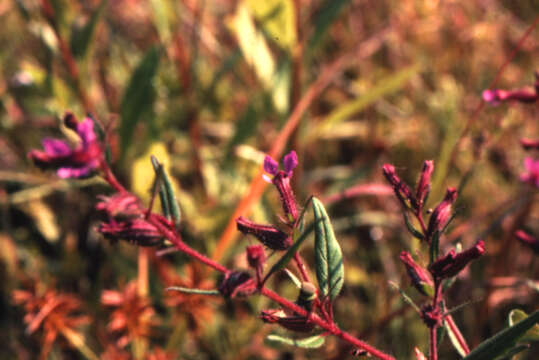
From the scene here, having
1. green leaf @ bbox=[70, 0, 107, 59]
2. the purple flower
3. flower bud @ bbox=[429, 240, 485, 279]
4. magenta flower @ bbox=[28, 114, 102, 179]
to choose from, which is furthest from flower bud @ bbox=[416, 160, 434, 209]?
green leaf @ bbox=[70, 0, 107, 59]

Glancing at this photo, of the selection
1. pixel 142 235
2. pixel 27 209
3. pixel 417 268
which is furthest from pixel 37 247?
pixel 417 268

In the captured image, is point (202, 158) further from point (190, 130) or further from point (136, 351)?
point (136, 351)

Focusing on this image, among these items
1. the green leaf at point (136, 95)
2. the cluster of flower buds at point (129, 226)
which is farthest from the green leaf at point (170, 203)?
the green leaf at point (136, 95)

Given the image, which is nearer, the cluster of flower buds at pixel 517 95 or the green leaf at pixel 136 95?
the cluster of flower buds at pixel 517 95

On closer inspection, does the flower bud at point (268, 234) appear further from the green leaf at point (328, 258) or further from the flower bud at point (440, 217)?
the flower bud at point (440, 217)

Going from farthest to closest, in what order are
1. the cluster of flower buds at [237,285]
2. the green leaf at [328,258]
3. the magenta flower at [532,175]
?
the magenta flower at [532,175] < the green leaf at [328,258] < the cluster of flower buds at [237,285]

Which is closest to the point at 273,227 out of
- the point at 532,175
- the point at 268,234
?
the point at 268,234
